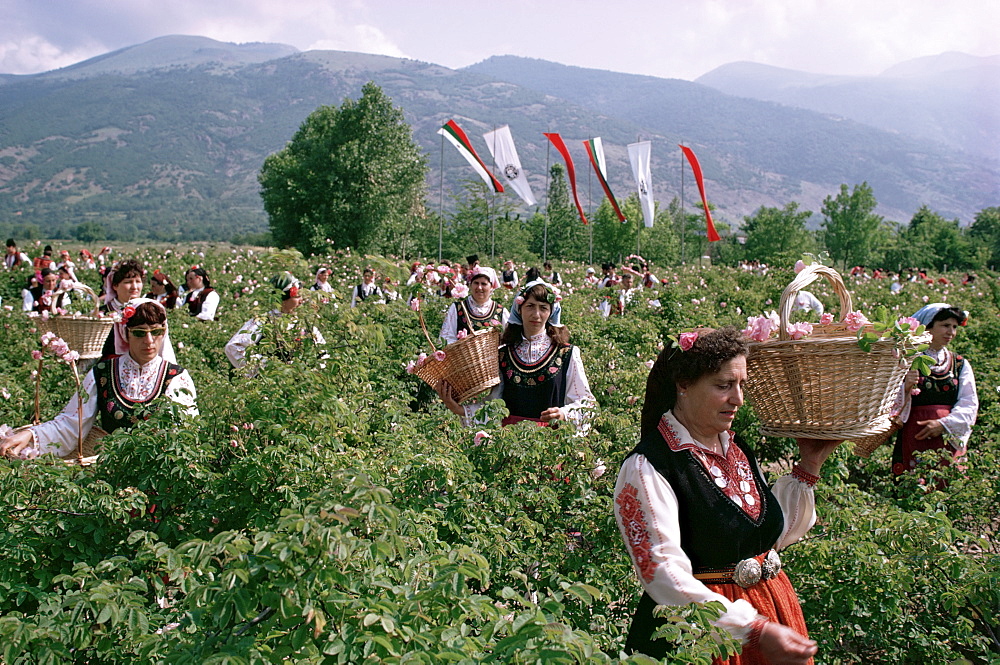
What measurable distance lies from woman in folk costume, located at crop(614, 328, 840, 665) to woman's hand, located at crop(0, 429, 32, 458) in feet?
9.21

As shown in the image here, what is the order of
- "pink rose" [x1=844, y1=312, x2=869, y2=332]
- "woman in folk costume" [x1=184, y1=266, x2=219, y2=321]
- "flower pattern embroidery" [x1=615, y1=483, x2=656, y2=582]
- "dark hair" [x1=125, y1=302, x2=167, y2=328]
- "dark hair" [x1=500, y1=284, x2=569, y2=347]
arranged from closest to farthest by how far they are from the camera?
"flower pattern embroidery" [x1=615, y1=483, x2=656, y2=582] → "pink rose" [x1=844, y1=312, x2=869, y2=332] → "dark hair" [x1=125, y1=302, x2=167, y2=328] → "dark hair" [x1=500, y1=284, x2=569, y2=347] → "woman in folk costume" [x1=184, y1=266, x2=219, y2=321]

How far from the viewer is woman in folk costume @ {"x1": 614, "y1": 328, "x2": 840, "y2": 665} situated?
213cm

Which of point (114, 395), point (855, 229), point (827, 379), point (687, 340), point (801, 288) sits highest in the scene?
point (801, 288)

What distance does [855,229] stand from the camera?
5809cm

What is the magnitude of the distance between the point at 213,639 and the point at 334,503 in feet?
1.22

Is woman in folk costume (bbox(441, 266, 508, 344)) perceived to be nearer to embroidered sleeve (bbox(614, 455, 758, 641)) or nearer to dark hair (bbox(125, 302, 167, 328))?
dark hair (bbox(125, 302, 167, 328))

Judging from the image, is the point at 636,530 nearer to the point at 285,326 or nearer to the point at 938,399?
the point at 285,326

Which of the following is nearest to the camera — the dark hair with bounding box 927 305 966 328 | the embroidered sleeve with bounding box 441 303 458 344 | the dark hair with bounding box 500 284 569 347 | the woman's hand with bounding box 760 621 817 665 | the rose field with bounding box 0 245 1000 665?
the rose field with bounding box 0 245 1000 665

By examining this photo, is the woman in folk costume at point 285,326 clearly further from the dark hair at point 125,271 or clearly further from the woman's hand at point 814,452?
the woman's hand at point 814,452

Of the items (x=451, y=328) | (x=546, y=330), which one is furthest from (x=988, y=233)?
Result: (x=546, y=330)

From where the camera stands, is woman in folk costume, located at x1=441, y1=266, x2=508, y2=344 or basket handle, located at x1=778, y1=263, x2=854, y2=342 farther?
woman in folk costume, located at x1=441, y1=266, x2=508, y2=344

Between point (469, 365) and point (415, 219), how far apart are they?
145 feet

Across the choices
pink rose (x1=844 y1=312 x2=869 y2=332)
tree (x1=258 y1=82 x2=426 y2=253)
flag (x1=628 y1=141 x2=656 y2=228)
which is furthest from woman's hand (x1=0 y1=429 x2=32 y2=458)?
tree (x1=258 y1=82 x2=426 y2=253)

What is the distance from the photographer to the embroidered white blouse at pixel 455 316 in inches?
235
